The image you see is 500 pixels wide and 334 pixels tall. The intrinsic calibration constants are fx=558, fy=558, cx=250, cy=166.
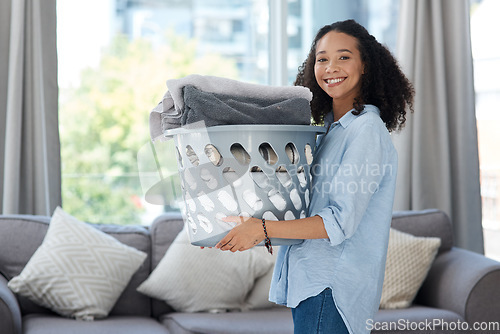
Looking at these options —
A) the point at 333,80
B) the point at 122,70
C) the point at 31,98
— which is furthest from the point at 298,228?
the point at 122,70

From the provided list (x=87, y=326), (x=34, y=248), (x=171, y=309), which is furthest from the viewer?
(x=171, y=309)

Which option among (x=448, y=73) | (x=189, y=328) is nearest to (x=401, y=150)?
→ (x=448, y=73)

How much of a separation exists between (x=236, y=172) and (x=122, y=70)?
7.17 ft

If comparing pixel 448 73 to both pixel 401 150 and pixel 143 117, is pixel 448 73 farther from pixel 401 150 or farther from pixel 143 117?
pixel 143 117

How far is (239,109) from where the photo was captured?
1102mm

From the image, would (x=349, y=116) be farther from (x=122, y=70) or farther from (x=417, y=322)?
(x=122, y=70)

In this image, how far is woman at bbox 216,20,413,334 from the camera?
1142 millimetres

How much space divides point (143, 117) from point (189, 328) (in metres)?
1.34

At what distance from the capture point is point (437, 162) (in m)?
3.22

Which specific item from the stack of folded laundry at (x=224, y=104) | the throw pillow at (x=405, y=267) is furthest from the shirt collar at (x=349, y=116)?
the throw pillow at (x=405, y=267)

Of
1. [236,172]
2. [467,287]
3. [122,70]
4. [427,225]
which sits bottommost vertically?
[467,287]

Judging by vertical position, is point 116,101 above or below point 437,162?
above

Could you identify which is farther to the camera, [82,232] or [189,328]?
[82,232]

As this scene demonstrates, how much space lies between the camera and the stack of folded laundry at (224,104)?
3.49ft
